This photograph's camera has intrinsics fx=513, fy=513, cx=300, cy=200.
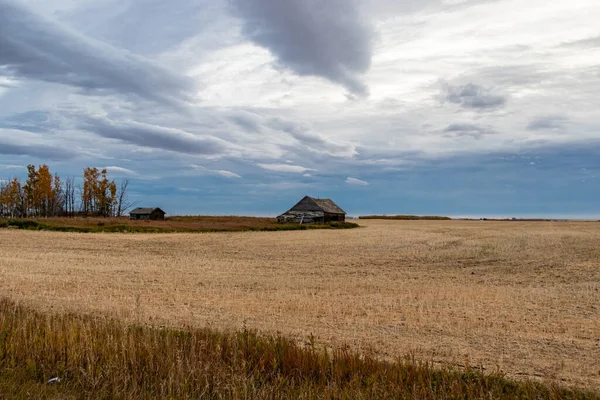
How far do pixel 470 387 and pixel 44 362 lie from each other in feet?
23.6

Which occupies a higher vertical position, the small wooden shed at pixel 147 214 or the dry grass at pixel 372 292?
the small wooden shed at pixel 147 214

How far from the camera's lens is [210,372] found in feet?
27.9

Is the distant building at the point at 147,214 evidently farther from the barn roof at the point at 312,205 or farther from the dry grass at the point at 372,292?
the dry grass at the point at 372,292

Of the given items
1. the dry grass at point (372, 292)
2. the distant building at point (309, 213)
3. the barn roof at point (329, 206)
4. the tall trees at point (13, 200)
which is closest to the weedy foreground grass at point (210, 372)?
the dry grass at point (372, 292)

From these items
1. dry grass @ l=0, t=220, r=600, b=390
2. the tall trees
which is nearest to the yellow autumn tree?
the tall trees

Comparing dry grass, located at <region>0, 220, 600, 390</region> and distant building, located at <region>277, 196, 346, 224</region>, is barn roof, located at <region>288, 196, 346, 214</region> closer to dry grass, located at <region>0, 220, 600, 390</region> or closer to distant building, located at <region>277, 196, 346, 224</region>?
distant building, located at <region>277, 196, 346, 224</region>

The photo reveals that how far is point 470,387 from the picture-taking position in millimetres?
8000

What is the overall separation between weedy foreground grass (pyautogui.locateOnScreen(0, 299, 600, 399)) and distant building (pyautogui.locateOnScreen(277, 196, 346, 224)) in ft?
254

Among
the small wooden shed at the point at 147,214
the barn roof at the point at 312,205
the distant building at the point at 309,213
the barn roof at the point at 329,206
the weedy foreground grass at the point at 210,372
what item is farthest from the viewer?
the small wooden shed at the point at 147,214

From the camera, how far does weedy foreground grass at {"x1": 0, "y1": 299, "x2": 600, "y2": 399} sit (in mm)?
7707

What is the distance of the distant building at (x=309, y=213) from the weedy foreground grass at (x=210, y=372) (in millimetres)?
77357

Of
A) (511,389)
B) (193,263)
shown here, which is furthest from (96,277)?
(511,389)

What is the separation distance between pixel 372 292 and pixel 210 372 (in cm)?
1381

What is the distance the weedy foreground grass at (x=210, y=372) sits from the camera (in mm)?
7707
